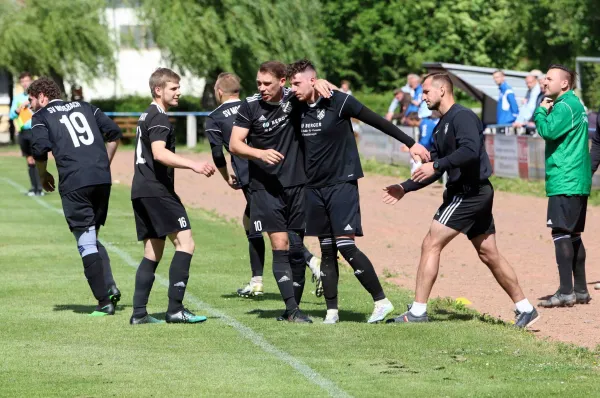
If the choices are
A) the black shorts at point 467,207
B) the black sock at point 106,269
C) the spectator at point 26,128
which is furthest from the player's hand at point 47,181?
the spectator at point 26,128

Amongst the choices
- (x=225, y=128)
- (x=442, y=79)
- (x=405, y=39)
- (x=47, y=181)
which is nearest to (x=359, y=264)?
(x=442, y=79)

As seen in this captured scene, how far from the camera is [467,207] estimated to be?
9445mm

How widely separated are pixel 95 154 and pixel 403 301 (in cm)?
307

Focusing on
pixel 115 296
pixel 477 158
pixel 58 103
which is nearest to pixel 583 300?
pixel 477 158

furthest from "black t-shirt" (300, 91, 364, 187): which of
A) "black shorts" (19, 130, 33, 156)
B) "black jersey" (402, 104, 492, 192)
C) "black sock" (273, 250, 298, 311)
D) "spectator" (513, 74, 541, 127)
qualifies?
"black shorts" (19, 130, 33, 156)

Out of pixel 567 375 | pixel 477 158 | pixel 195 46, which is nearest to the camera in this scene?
pixel 567 375

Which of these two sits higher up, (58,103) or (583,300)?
(58,103)

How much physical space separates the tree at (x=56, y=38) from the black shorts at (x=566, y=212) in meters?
39.5

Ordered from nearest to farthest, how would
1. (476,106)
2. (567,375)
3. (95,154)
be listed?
1. (567,375)
2. (95,154)
3. (476,106)

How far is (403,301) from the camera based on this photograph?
36.5ft

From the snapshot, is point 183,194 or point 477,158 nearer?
point 477,158

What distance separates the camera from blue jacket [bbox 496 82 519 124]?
25894 millimetres

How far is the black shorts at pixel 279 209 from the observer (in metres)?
9.65

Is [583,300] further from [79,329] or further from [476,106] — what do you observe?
[476,106]
